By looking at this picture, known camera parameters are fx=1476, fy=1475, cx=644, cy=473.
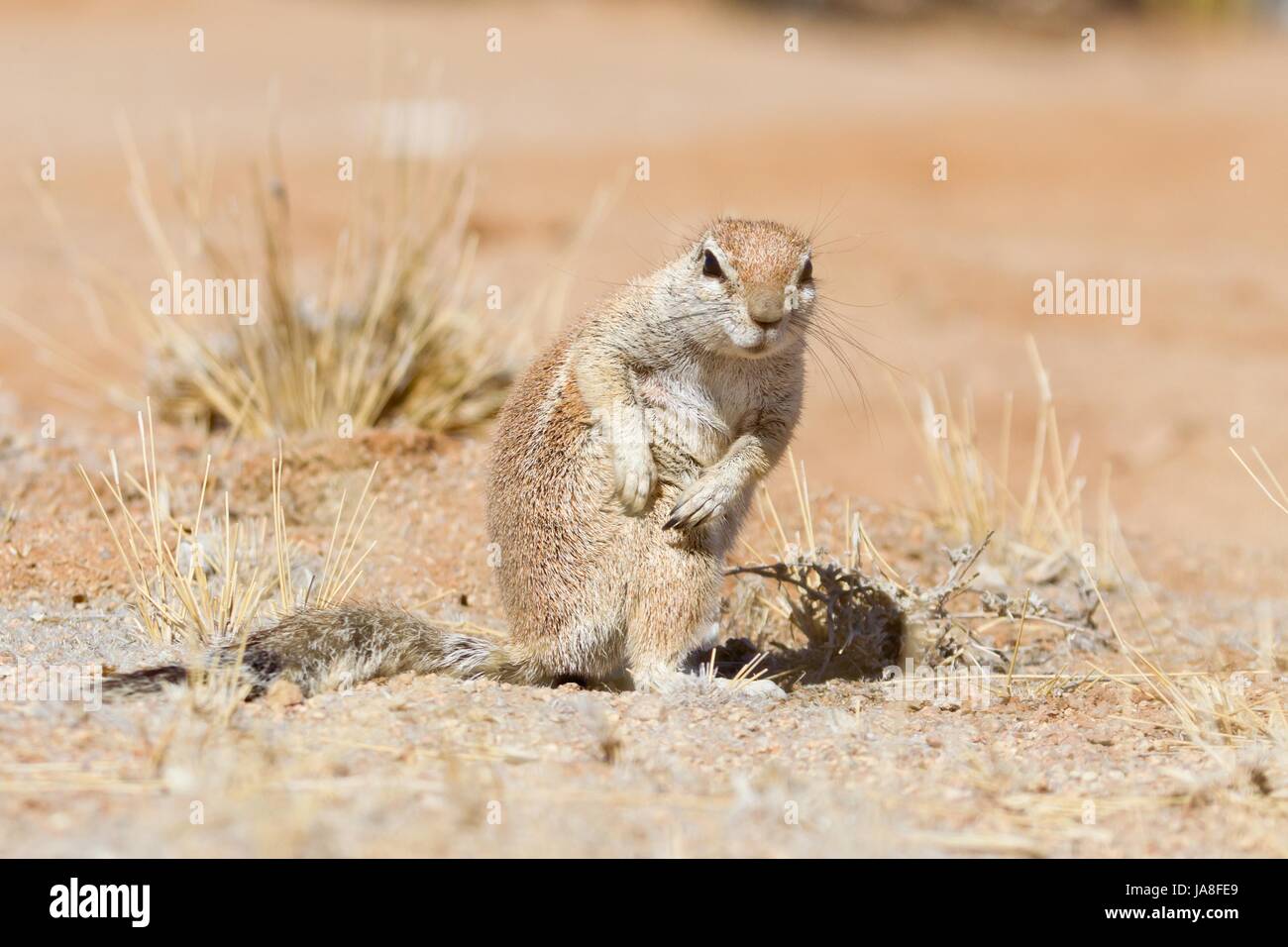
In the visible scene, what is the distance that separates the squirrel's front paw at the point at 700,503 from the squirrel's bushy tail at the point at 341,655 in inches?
28.1

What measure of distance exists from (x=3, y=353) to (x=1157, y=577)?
6648 mm

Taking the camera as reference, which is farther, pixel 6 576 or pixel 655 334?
pixel 6 576

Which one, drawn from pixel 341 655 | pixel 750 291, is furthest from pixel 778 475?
pixel 341 655

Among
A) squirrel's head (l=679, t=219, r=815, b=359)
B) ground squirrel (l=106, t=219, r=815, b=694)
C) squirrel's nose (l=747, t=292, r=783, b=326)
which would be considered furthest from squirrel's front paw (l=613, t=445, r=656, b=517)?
squirrel's nose (l=747, t=292, r=783, b=326)

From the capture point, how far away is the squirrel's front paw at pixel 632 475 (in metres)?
4.49

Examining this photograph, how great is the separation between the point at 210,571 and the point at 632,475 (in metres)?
1.84

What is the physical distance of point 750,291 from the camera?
14.5 ft

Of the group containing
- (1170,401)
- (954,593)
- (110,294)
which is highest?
(110,294)

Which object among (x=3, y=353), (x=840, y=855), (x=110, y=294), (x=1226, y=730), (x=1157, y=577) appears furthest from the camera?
(x=110, y=294)

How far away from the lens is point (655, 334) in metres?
4.71

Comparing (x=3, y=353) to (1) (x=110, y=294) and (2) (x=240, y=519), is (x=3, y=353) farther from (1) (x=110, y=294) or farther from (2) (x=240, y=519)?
(2) (x=240, y=519)

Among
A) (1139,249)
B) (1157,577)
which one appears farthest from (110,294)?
(1139,249)

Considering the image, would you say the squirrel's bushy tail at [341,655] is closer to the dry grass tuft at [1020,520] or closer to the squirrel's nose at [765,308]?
the squirrel's nose at [765,308]

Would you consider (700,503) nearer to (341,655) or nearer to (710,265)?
(710,265)
